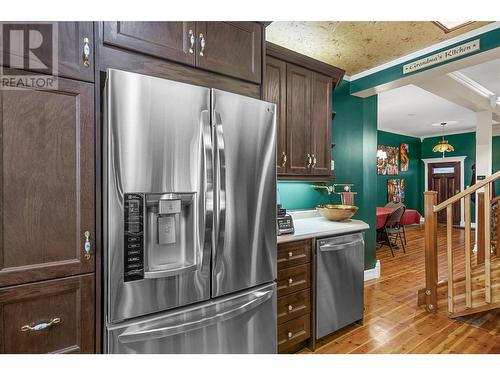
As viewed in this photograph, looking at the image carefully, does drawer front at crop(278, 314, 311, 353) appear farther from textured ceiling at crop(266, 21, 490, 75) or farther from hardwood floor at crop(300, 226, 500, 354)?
textured ceiling at crop(266, 21, 490, 75)

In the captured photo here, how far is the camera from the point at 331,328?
230cm

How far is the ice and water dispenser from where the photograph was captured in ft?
4.23

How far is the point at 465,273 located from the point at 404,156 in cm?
666

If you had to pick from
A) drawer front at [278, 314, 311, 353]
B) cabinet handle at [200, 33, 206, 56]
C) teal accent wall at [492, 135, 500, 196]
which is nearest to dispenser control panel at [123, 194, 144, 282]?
cabinet handle at [200, 33, 206, 56]

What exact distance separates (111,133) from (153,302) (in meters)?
0.82

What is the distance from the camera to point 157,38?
146 centimetres

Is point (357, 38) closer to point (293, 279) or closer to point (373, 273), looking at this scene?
point (293, 279)

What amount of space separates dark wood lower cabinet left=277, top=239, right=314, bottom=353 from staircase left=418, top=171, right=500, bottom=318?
5.20 ft

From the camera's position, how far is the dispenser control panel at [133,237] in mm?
1277

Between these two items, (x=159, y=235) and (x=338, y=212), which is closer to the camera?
(x=159, y=235)

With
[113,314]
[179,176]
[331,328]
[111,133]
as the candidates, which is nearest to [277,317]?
[331,328]

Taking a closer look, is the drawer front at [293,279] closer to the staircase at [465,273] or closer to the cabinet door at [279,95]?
the cabinet door at [279,95]

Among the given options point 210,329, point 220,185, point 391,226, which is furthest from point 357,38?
point 391,226

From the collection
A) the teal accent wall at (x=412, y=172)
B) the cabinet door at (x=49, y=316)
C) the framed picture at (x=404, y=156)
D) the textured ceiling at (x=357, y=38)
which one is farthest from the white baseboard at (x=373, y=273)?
the framed picture at (x=404, y=156)
